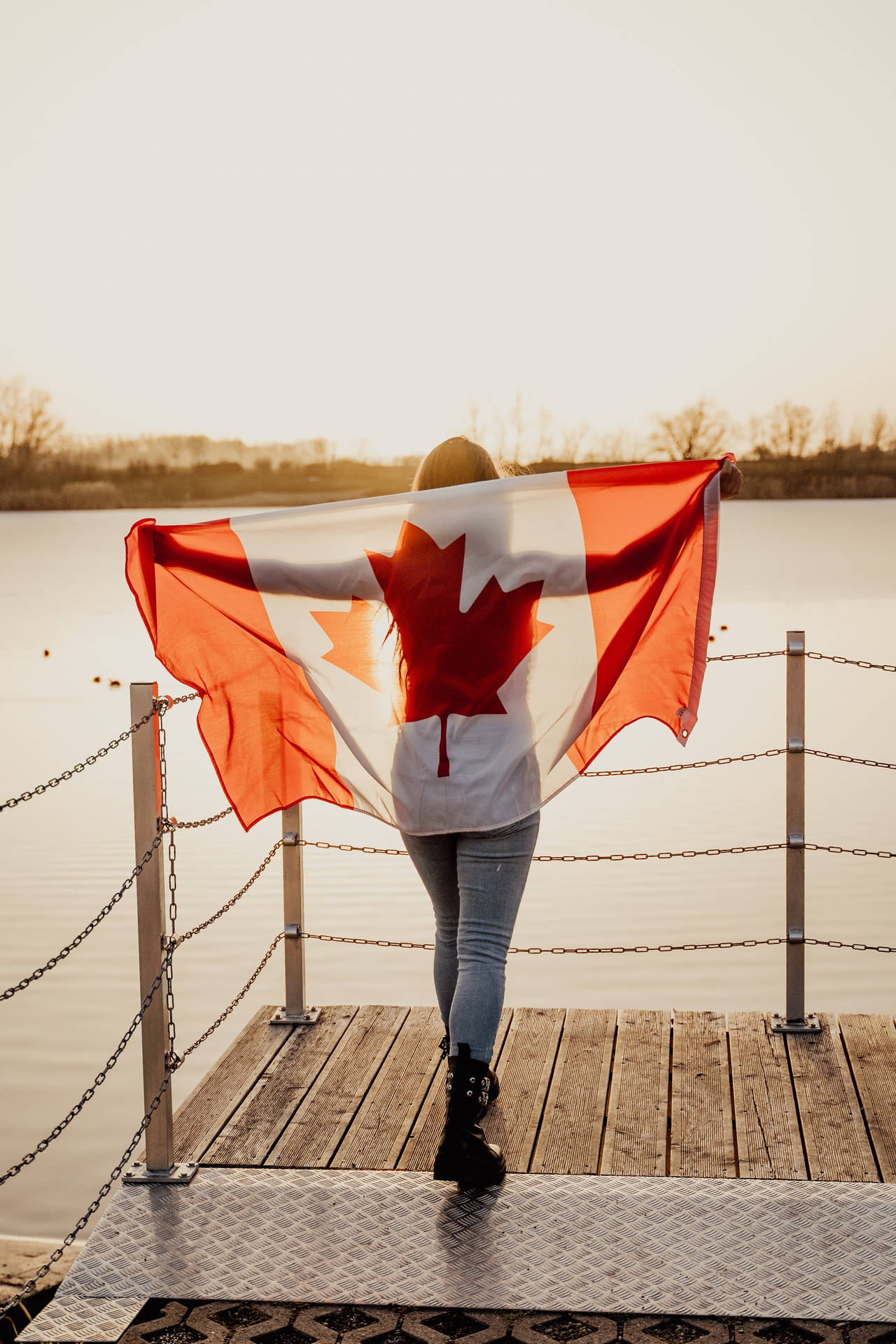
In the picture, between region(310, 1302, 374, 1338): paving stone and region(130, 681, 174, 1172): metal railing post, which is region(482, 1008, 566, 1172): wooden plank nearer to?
region(310, 1302, 374, 1338): paving stone

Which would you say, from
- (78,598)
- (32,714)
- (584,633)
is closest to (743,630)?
(32,714)

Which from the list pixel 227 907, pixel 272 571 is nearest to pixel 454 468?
pixel 272 571

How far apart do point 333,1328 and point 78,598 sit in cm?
3565

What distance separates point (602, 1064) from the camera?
4.25 m

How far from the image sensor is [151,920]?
3500mm

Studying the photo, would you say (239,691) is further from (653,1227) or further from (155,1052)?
(653,1227)

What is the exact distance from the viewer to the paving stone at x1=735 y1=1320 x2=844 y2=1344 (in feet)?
8.96

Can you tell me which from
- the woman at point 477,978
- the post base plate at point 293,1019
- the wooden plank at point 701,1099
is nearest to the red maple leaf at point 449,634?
the woman at point 477,978

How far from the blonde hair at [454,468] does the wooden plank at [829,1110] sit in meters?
1.92

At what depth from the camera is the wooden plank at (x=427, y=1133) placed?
3574 mm

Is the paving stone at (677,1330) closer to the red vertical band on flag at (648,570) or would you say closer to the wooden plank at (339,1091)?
the wooden plank at (339,1091)

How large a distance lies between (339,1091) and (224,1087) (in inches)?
13.7

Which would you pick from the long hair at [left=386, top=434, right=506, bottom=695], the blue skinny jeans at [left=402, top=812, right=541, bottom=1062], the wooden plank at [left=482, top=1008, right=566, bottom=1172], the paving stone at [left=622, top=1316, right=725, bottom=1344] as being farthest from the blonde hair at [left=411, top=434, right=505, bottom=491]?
the paving stone at [left=622, top=1316, right=725, bottom=1344]

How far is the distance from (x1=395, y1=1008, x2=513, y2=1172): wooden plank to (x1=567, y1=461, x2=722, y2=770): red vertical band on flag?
998 millimetres
